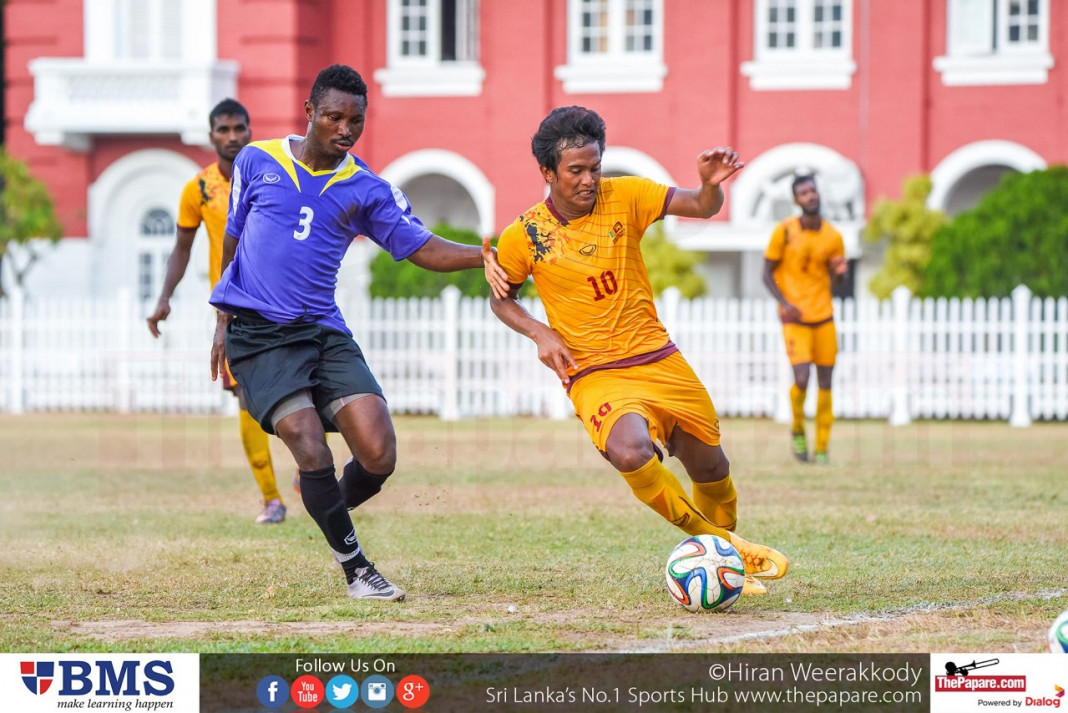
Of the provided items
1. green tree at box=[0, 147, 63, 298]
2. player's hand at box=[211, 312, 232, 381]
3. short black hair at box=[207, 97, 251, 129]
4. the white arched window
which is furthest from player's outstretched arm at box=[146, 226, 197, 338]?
the white arched window

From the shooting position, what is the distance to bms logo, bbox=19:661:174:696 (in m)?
→ 5.04

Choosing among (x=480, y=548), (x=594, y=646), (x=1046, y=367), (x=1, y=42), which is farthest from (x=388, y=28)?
(x=594, y=646)

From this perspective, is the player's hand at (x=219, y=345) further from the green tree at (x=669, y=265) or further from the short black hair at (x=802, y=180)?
the green tree at (x=669, y=265)

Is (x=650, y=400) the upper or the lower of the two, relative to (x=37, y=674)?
upper

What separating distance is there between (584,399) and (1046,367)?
14.7m

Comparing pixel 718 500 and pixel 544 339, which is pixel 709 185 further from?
pixel 718 500

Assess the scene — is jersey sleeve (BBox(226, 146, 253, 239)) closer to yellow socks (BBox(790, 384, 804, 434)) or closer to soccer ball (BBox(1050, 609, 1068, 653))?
soccer ball (BBox(1050, 609, 1068, 653))

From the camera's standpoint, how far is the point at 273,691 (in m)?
5.19

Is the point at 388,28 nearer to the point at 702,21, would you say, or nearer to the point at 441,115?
the point at 441,115

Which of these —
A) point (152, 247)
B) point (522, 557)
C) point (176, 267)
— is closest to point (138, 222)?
point (152, 247)

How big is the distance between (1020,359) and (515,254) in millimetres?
14538

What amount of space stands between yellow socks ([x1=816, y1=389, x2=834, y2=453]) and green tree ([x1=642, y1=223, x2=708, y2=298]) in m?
8.66

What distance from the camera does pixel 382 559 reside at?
8578mm

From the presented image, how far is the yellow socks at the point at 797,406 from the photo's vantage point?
45.5 feet
